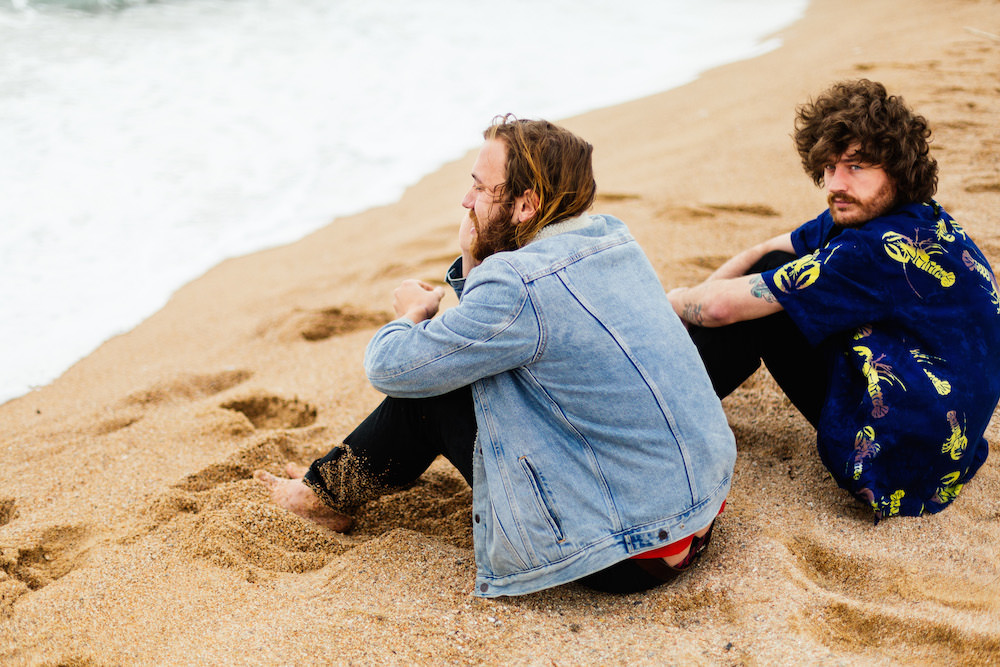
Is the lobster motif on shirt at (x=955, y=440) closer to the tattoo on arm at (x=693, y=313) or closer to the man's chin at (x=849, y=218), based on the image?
the man's chin at (x=849, y=218)

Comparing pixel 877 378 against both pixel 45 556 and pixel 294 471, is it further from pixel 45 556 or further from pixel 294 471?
pixel 45 556

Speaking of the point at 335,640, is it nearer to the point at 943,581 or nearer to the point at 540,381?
the point at 540,381

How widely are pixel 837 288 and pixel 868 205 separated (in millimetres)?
269

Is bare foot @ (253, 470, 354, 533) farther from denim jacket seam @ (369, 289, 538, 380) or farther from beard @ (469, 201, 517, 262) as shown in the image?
beard @ (469, 201, 517, 262)

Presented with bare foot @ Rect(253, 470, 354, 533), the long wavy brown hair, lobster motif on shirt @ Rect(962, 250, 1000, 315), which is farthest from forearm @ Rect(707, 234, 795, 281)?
bare foot @ Rect(253, 470, 354, 533)

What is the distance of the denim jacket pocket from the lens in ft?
5.02

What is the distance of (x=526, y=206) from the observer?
5.45 ft

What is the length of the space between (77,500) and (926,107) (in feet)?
15.5

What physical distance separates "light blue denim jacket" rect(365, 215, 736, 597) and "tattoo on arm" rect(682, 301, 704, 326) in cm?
45

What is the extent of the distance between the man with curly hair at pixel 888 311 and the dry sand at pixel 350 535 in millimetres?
188

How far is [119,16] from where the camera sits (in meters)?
8.44

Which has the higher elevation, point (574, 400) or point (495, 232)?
point (495, 232)

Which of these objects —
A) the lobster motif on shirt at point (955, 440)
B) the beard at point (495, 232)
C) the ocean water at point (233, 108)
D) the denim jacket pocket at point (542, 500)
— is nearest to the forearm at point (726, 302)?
the lobster motif on shirt at point (955, 440)

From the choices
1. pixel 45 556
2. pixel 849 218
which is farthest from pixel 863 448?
pixel 45 556
